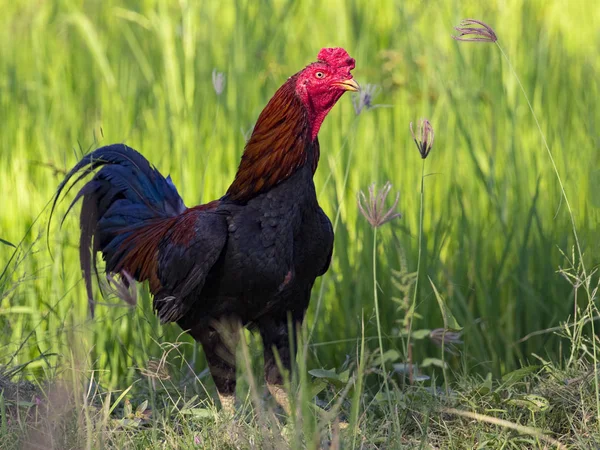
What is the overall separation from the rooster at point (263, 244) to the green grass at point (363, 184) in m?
0.19

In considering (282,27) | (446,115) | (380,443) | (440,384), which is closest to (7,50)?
(282,27)

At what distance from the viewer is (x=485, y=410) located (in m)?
2.77

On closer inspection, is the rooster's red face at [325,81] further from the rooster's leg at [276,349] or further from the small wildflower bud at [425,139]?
the rooster's leg at [276,349]

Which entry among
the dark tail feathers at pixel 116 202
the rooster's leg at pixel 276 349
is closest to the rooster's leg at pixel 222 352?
the rooster's leg at pixel 276 349

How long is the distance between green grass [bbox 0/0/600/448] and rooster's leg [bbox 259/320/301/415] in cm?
12

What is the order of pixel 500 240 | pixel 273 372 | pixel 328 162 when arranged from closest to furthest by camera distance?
pixel 273 372
pixel 500 240
pixel 328 162

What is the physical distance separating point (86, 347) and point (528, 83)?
3078 millimetres

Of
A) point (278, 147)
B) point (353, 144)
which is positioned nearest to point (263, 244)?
point (278, 147)

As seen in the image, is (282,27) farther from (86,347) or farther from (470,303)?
(86,347)

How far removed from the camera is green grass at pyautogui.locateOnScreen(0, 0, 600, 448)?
2930 millimetres

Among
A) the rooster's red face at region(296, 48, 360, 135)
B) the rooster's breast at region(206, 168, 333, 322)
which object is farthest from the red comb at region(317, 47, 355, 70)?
the rooster's breast at region(206, 168, 333, 322)

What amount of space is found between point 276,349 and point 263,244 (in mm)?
494

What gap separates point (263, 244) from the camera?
2826 mm

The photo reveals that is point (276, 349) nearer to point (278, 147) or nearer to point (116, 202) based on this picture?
point (278, 147)
